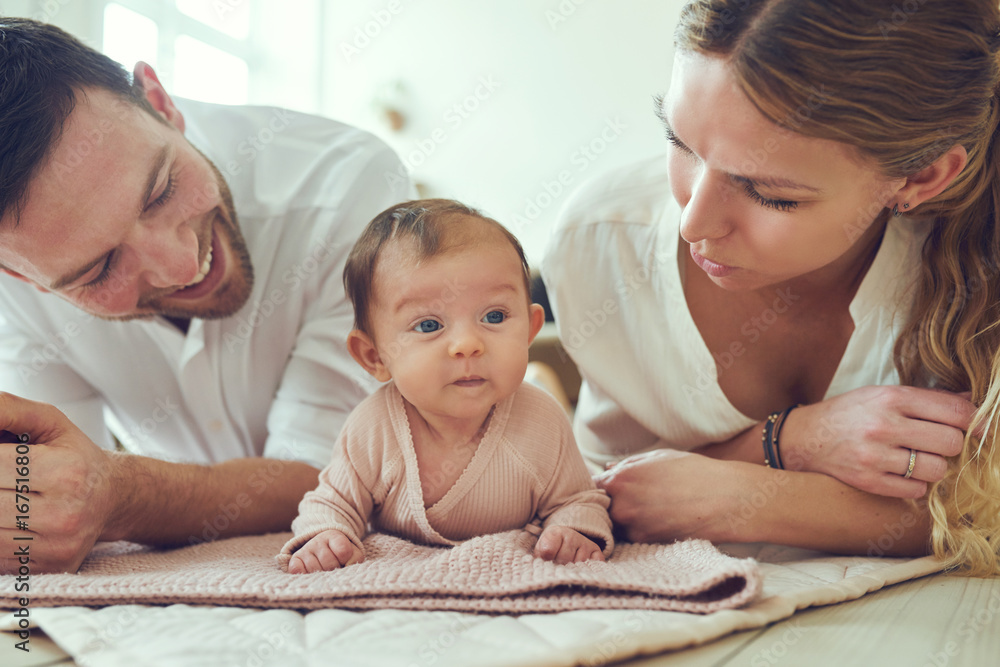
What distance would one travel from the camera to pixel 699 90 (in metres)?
0.94

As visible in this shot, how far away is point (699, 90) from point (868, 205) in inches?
11.3

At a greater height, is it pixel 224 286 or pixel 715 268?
pixel 715 268

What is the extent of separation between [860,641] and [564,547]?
36 cm

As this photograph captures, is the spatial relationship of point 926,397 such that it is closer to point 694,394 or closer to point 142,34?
point 694,394

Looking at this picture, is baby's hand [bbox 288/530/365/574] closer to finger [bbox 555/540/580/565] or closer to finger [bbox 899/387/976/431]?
finger [bbox 555/540/580/565]

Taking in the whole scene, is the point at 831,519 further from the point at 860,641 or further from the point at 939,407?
the point at 860,641

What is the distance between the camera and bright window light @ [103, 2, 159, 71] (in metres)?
3.34

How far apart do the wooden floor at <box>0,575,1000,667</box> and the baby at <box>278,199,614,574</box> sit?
0.28 m

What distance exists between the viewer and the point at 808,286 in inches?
52.5

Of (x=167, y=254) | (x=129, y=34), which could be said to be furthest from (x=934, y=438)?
(x=129, y=34)

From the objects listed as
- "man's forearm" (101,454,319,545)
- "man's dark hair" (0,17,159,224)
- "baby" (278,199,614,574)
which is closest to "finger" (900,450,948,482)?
"baby" (278,199,614,574)

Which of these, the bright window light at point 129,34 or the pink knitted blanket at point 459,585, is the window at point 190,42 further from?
the pink knitted blanket at point 459,585

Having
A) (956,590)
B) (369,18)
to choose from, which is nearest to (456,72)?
(369,18)

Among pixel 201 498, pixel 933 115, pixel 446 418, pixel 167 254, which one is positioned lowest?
pixel 201 498
